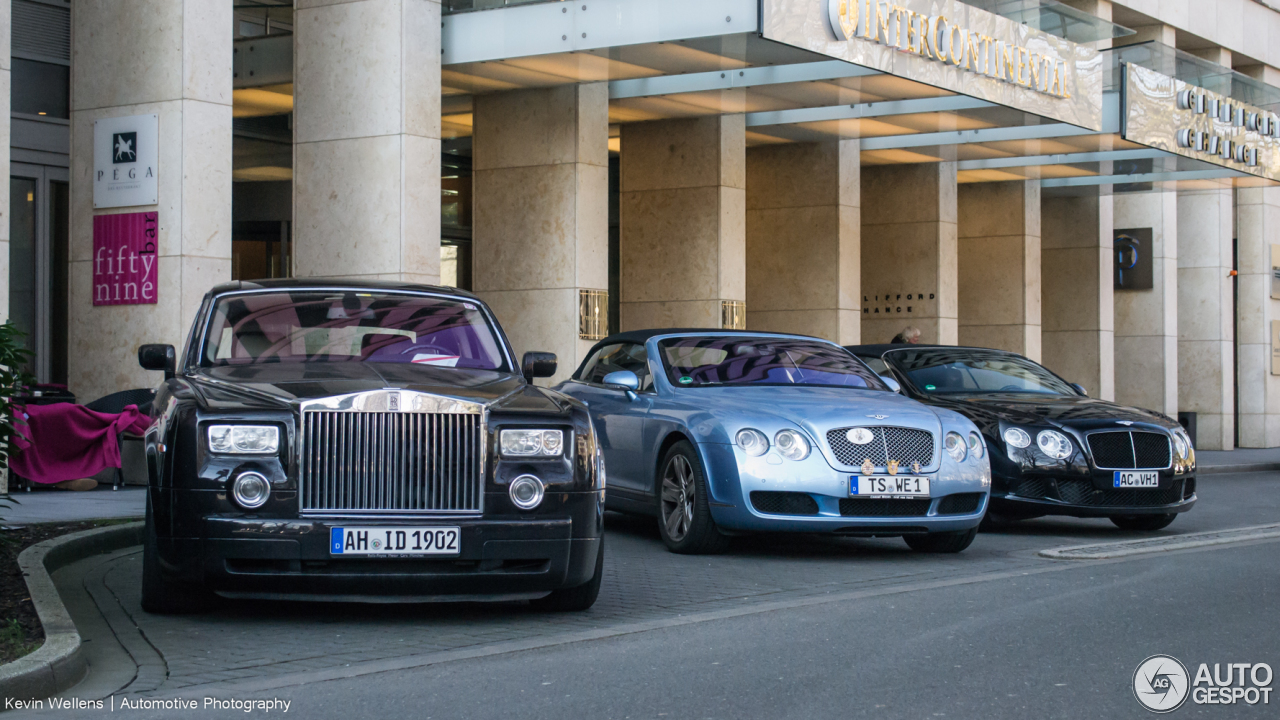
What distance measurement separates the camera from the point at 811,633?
6484 mm

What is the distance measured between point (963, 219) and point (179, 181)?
57.6 ft

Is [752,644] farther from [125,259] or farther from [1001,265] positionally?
[1001,265]

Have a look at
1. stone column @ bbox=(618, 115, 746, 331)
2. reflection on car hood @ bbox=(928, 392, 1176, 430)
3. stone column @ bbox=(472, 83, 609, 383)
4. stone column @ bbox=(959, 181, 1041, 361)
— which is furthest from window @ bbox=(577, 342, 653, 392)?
stone column @ bbox=(959, 181, 1041, 361)

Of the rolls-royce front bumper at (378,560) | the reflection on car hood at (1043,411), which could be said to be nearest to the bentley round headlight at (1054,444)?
the reflection on car hood at (1043,411)

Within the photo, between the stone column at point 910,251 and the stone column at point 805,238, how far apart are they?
2292 millimetres

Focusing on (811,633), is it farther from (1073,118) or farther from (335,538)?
(1073,118)

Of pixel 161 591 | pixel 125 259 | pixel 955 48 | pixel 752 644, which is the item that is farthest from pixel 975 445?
pixel 955 48

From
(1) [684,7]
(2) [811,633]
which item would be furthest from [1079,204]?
(2) [811,633]

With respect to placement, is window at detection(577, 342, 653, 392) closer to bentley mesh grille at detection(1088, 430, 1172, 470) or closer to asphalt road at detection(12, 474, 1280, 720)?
asphalt road at detection(12, 474, 1280, 720)

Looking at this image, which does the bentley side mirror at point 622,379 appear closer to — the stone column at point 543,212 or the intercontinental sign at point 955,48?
the intercontinental sign at point 955,48

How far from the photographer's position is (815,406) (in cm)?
927

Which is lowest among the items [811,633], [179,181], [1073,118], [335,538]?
[811,633]

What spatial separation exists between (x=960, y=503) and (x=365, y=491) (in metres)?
4.51

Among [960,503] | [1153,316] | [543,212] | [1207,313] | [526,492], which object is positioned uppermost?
[543,212]
